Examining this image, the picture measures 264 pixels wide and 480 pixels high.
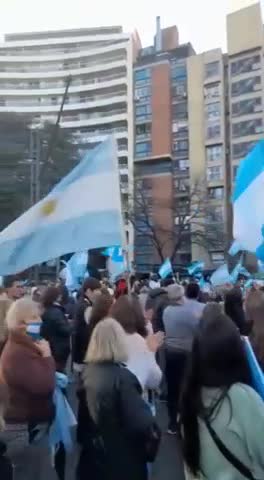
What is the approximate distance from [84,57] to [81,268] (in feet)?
229

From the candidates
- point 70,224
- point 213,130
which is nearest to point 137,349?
point 70,224

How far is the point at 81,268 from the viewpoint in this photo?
651 inches

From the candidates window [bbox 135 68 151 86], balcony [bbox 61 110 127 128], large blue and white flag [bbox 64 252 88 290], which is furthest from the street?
balcony [bbox 61 110 127 128]

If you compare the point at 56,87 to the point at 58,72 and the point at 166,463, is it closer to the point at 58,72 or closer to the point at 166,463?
the point at 58,72

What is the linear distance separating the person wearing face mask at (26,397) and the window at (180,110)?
200 feet

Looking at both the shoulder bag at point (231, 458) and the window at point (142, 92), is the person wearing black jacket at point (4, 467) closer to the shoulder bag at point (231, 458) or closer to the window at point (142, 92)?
the shoulder bag at point (231, 458)

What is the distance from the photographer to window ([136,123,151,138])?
220 feet

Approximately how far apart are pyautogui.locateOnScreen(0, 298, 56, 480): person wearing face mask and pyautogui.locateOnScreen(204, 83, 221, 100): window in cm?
5884

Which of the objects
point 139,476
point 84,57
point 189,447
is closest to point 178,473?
point 139,476

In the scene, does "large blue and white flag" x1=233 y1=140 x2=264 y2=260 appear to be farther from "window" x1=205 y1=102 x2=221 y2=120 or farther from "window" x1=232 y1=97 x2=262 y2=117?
"window" x1=205 y1=102 x2=221 y2=120

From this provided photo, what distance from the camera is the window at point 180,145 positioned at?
63.5m

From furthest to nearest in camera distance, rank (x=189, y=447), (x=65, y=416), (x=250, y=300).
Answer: (x=250, y=300) → (x=65, y=416) → (x=189, y=447)

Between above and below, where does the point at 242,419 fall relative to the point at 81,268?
above

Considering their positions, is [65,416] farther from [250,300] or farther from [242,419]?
[242,419]
